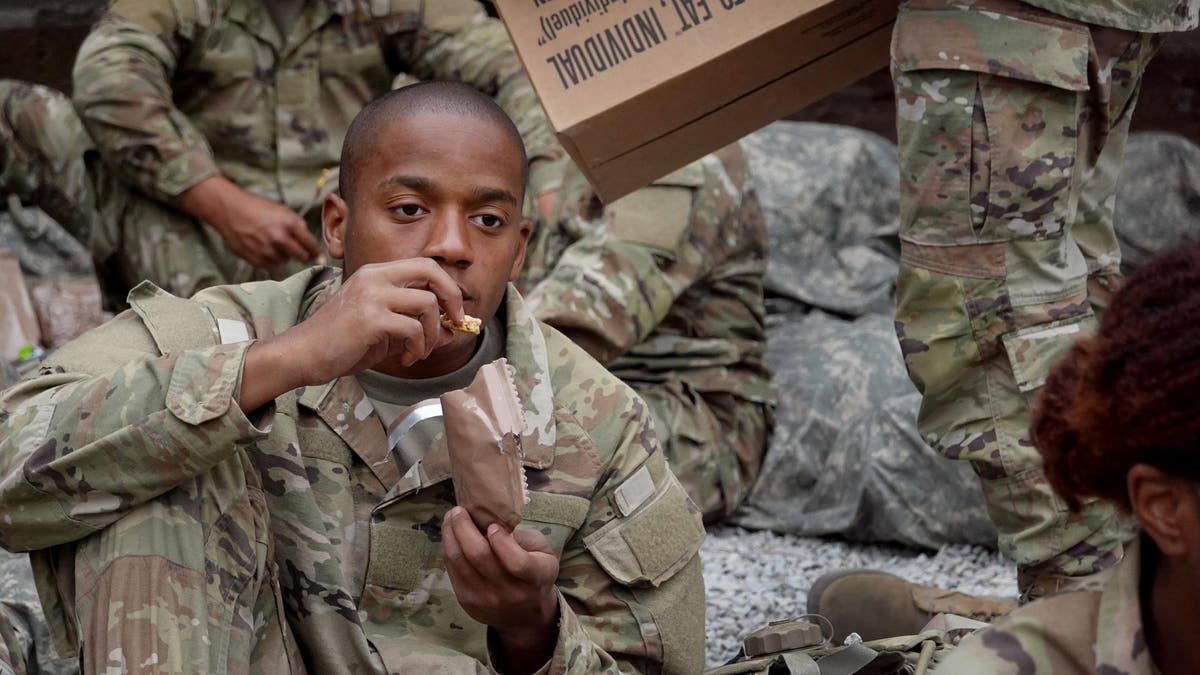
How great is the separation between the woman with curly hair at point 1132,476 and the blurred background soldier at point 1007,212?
1170mm

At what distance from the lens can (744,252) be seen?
4324 mm

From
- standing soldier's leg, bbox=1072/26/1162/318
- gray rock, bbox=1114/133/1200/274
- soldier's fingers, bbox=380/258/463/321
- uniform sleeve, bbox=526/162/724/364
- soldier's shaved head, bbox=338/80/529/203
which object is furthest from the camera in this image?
gray rock, bbox=1114/133/1200/274

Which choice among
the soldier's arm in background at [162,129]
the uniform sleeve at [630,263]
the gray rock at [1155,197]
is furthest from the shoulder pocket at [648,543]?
the gray rock at [1155,197]

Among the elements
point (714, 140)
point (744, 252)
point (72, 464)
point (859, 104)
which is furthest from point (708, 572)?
point (859, 104)

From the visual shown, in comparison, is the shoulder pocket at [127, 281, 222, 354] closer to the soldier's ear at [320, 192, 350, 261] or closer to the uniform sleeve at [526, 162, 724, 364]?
the soldier's ear at [320, 192, 350, 261]

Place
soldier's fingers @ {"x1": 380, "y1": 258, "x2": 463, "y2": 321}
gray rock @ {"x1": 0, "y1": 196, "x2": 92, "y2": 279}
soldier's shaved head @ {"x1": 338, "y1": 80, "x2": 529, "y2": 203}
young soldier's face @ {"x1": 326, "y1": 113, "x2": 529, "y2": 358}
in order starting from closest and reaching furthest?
soldier's fingers @ {"x1": 380, "y1": 258, "x2": 463, "y2": 321}
young soldier's face @ {"x1": 326, "y1": 113, "x2": 529, "y2": 358}
soldier's shaved head @ {"x1": 338, "y1": 80, "x2": 529, "y2": 203}
gray rock @ {"x1": 0, "y1": 196, "x2": 92, "y2": 279}

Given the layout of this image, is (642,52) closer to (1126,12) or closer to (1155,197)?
(1126,12)

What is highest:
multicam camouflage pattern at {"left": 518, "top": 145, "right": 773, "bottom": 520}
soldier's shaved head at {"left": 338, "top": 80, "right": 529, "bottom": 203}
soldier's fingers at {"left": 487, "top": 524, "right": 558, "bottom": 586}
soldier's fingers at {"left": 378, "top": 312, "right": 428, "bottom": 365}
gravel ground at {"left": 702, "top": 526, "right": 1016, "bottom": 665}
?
soldier's shaved head at {"left": 338, "top": 80, "right": 529, "bottom": 203}

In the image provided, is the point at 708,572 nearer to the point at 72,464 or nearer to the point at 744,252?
the point at 744,252

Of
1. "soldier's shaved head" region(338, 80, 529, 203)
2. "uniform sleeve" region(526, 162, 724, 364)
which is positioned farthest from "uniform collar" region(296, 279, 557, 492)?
"uniform sleeve" region(526, 162, 724, 364)

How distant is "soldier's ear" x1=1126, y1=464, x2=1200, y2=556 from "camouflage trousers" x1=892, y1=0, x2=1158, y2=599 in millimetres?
1261

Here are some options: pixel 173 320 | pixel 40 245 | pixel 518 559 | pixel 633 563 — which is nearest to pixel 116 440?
pixel 173 320

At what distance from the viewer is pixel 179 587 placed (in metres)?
2.05

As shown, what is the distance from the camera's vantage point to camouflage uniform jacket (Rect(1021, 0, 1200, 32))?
2771 mm
